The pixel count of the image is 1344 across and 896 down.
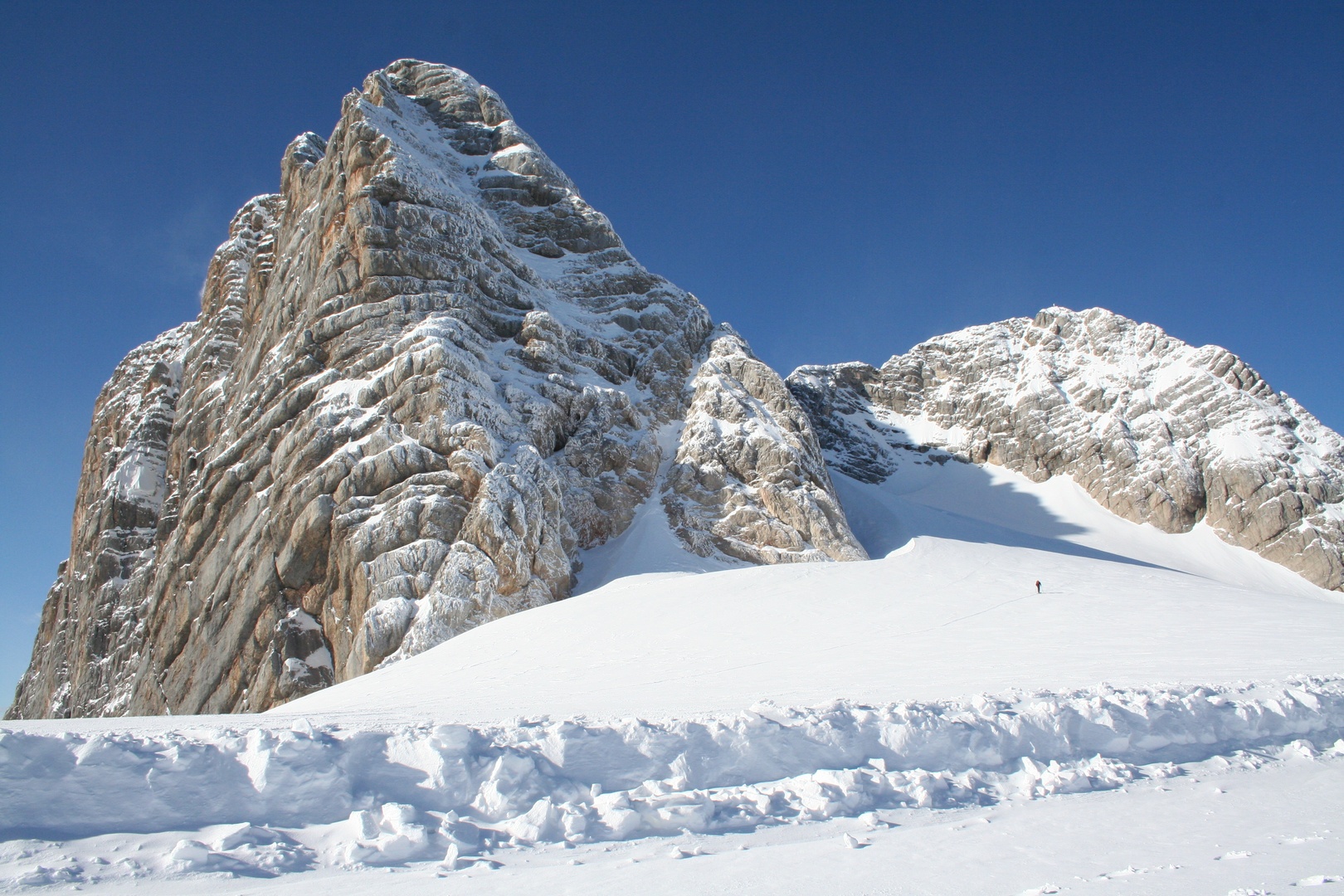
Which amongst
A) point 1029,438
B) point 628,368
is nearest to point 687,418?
point 628,368

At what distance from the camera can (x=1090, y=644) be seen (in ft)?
47.6

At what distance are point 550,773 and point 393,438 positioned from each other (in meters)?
26.4

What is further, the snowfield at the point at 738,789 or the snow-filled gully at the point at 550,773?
the snow-filled gully at the point at 550,773

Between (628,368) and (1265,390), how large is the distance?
62766 mm

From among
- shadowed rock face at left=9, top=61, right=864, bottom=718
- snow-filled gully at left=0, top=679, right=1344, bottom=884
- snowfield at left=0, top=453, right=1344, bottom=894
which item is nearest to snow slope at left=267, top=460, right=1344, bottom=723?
snowfield at left=0, top=453, right=1344, bottom=894

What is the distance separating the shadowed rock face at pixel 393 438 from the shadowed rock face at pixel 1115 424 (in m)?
38.0

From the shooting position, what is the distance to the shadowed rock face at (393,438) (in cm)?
2756

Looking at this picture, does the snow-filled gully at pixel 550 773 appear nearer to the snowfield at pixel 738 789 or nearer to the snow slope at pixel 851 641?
the snowfield at pixel 738 789

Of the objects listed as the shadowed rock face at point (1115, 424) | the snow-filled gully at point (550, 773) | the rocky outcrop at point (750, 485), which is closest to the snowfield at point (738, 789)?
the snow-filled gully at point (550, 773)

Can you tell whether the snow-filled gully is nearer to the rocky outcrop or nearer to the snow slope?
the snow slope

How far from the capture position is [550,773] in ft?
20.4

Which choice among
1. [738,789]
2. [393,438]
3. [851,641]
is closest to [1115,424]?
[851,641]

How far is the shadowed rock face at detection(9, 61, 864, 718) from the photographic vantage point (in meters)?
27.6

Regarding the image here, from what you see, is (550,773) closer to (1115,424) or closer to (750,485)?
(750,485)
